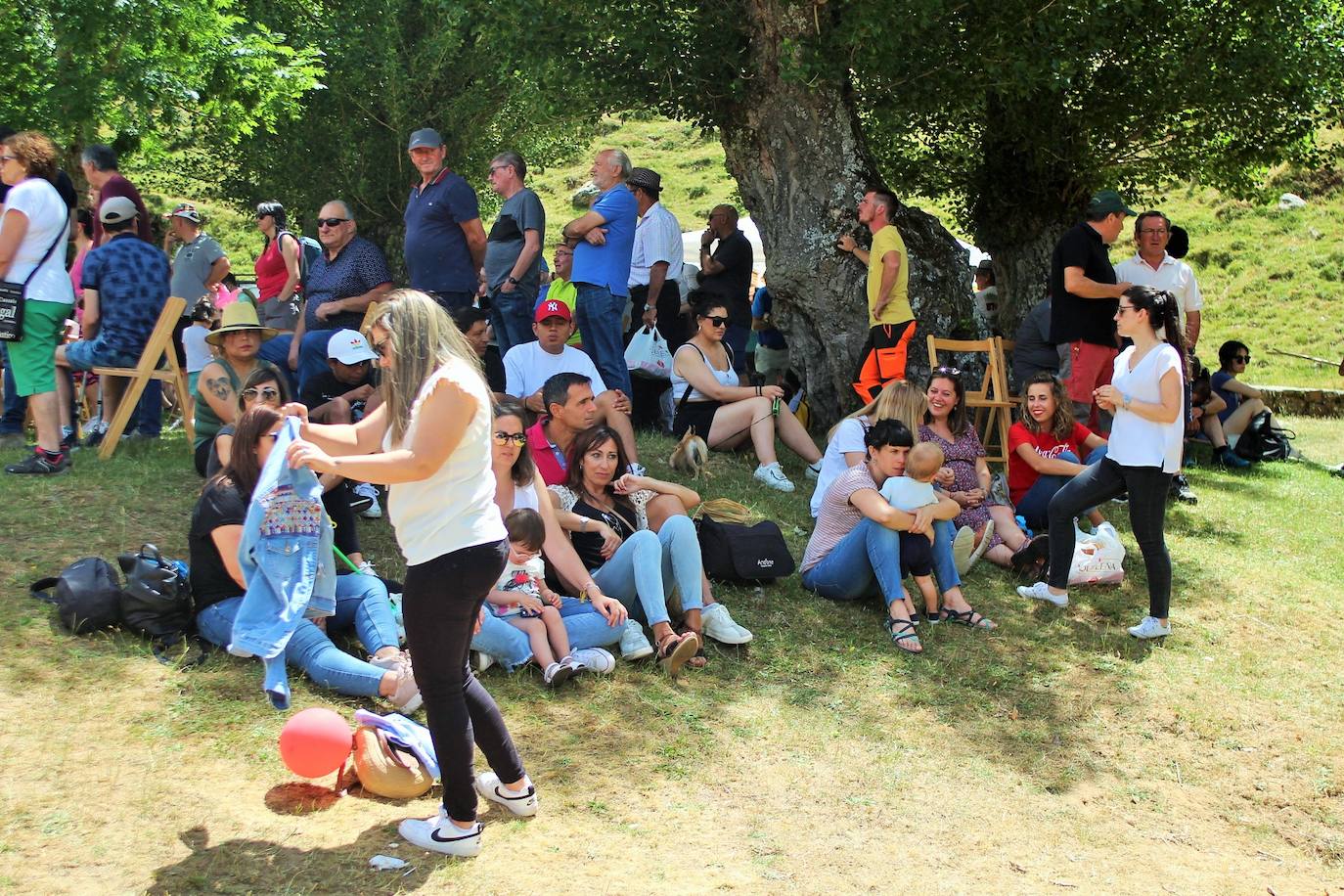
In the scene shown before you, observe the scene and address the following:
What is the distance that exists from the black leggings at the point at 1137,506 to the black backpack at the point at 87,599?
469cm

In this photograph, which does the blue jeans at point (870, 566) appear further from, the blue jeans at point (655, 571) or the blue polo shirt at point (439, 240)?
the blue polo shirt at point (439, 240)

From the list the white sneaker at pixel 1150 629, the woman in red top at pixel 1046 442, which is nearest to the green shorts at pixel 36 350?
the woman in red top at pixel 1046 442

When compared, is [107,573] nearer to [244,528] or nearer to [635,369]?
[244,528]

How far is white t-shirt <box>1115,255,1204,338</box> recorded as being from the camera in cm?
962

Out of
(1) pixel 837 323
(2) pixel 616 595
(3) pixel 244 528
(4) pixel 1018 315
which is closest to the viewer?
(3) pixel 244 528

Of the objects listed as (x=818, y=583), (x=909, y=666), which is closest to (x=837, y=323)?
(x=818, y=583)

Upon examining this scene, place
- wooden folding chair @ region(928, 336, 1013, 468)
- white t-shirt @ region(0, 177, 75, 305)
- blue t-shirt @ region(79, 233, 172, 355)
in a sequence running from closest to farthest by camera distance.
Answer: white t-shirt @ region(0, 177, 75, 305)
blue t-shirt @ region(79, 233, 172, 355)
wooden folding chair @ region(928, 336, 1013, 468)

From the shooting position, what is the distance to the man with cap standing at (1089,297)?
8742 millimetres

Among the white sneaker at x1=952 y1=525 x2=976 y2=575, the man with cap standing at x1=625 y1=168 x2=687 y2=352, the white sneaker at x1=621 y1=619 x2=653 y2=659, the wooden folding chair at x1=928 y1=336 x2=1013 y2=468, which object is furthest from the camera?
the man with cap standing at x1=625 y1=168 x2=687 y2=352

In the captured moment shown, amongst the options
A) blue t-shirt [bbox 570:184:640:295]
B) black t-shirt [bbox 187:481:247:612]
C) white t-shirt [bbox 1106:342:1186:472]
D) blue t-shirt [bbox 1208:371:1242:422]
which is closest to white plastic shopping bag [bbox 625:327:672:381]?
blue t-shirt [bbox 570:184:640:295]

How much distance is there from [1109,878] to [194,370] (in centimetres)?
636

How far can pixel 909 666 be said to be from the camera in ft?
20.9

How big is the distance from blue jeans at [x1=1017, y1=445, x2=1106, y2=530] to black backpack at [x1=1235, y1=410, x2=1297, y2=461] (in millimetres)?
4501

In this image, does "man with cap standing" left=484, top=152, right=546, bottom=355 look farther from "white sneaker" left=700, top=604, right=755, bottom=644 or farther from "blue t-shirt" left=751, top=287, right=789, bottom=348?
"white sneaker" left=700, top=604, right=755, bottom=644
